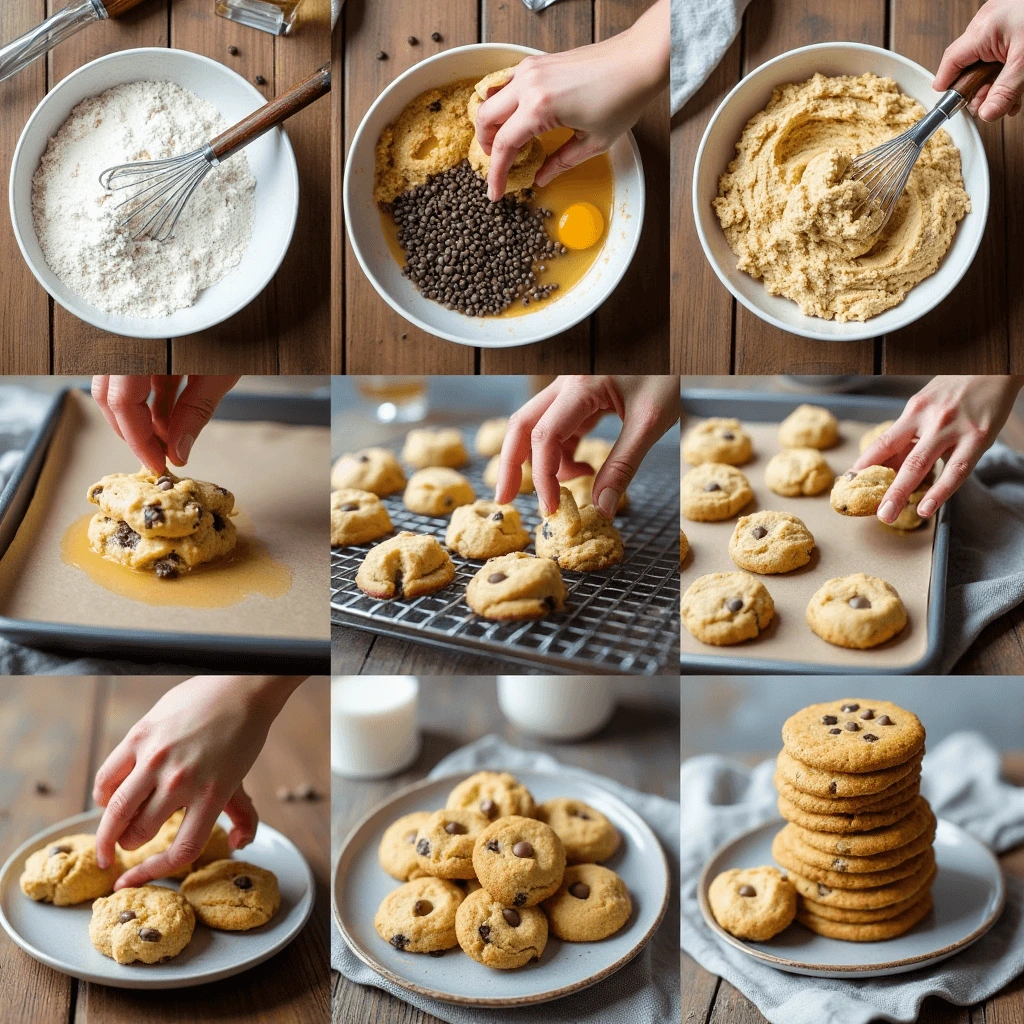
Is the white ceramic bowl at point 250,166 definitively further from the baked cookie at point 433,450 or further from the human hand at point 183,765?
the human hand at point 183,765

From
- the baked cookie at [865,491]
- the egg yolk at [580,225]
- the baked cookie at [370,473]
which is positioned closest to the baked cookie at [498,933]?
the baked cookie at [370,473]

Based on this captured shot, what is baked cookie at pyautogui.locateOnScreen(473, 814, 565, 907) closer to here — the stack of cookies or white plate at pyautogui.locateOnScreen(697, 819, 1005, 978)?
white plate at pyautogui.locateOnScreen(697, 819, 1005, 978)

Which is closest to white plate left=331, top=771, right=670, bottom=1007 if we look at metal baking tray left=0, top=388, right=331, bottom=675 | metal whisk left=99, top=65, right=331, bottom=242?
metal baking tray left=0, top=388, right=331, bottom=675

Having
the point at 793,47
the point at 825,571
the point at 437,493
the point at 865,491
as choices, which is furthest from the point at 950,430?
the point at 437,493

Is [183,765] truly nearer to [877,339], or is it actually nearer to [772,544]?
[772,544]

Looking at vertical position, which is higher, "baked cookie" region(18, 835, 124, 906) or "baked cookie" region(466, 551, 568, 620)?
"baked cookie" region(466, 551, 568, 620)

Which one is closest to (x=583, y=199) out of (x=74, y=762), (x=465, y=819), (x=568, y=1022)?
(x=465, y=819)

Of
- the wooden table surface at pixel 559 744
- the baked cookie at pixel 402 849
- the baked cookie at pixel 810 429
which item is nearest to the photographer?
the baked cookie at pixel 402 849
